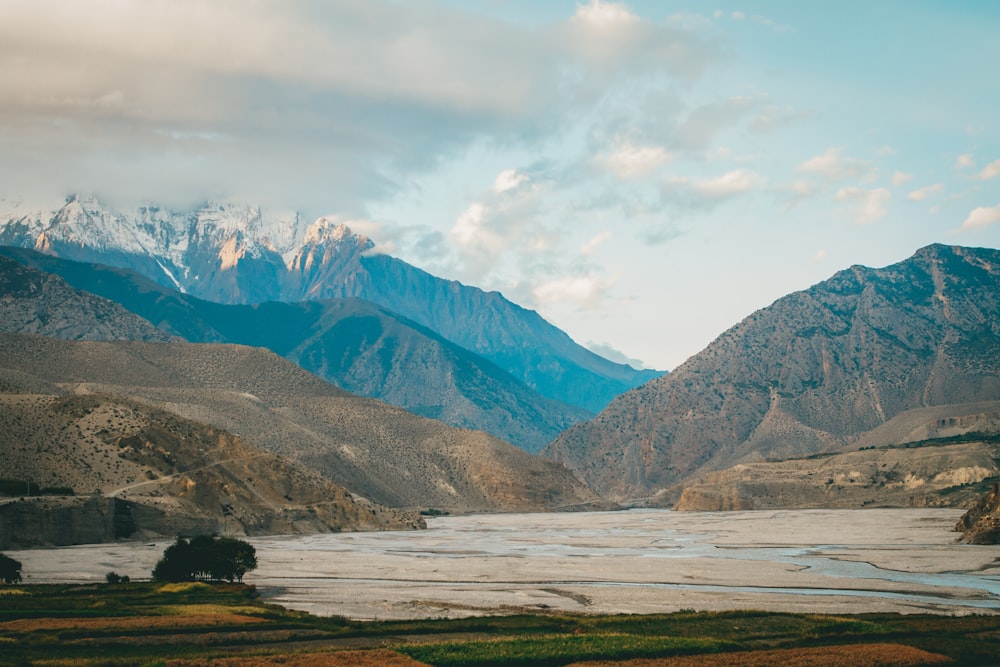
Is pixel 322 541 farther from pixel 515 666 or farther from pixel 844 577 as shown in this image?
pixel 515 666

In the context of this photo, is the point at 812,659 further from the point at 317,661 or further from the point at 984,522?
the point at 984,522

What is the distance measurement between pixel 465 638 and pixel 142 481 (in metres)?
105

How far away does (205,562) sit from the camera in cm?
7850

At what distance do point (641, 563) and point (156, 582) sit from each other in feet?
145

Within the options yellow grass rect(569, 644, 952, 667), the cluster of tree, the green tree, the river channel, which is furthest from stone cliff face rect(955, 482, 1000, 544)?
the green tree

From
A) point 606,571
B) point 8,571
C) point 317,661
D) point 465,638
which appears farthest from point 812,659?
point 8,571

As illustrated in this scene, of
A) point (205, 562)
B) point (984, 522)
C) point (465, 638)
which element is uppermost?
point (205, 562)

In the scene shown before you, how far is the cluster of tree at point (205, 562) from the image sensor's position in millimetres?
78312

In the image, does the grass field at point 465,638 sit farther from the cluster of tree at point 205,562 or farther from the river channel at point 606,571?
the cluster of tree at point 205,562

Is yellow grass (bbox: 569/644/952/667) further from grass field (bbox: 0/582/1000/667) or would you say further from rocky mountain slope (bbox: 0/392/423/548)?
rocky mountain slope (bbox: 0/392/423/548)

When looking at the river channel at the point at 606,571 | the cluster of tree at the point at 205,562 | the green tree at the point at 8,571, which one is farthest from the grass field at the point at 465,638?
the cluster of tree at the point at 205,562

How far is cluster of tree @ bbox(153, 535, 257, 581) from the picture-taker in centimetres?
7831

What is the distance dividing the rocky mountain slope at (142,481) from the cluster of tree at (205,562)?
36778 millimetres

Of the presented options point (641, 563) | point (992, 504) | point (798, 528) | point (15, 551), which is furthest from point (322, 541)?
point (992, 504)
